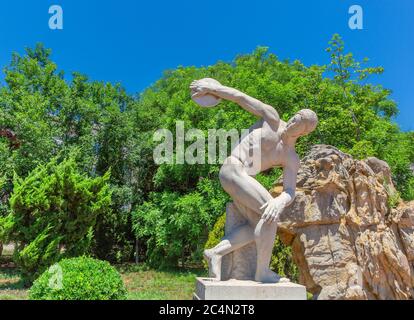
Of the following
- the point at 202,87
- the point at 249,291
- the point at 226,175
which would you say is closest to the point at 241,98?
the point at 202,87

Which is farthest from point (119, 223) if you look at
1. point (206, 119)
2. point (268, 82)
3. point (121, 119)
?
point (268, 82)

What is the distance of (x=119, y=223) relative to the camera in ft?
46.9

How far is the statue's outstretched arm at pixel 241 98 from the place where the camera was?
455cm

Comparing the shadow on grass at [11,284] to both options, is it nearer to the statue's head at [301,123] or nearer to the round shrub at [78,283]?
the round shrub at [78,283]

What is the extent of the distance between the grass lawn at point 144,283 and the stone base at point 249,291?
15.8 feet

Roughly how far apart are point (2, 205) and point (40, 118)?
3026 mm

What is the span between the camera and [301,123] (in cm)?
438

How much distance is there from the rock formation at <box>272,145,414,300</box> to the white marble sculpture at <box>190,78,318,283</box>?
85.5 inches

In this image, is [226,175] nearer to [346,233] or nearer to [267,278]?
[267,278]

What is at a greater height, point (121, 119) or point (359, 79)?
point (359, 79)

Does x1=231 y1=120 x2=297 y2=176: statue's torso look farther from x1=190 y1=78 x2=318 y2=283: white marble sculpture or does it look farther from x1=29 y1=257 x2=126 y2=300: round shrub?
x1=29 y1=257 x2=126 y2=300: round shrub

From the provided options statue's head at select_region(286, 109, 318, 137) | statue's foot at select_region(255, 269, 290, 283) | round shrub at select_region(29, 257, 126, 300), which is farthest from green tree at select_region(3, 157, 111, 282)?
statue's head at select_region(286, 109, 318, 137)

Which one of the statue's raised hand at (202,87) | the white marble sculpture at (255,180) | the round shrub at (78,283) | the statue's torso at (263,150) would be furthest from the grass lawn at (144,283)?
the statue's raised hand at (202,87)
